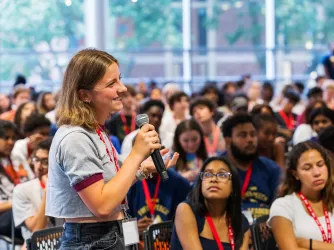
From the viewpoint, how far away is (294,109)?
1251 centimetres

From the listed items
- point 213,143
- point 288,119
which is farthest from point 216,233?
point 288,119

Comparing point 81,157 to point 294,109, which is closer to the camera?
point 81,157

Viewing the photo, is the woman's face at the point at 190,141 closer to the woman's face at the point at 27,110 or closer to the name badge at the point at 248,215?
the name badge at the point at 248,215

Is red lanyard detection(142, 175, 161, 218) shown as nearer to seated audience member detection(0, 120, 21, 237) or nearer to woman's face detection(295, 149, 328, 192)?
seated audience member detection(0, 120, 21, 237)

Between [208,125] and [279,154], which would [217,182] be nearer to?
[279,154]

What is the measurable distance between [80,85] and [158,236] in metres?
2.29

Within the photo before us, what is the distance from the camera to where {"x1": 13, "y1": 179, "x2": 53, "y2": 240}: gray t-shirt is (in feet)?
18.8

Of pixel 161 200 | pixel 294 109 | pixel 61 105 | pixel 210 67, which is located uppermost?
pixel 210 67

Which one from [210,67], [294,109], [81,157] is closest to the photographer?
[81,157]

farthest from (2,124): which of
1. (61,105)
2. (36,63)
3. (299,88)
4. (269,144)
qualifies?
(36,63)

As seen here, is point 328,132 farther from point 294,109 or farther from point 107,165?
point 294,109

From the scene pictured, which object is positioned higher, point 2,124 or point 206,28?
point 206,28

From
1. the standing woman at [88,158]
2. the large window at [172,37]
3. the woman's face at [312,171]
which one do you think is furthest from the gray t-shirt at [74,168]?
the large window at [172,37]

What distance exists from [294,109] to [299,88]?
3418mm
